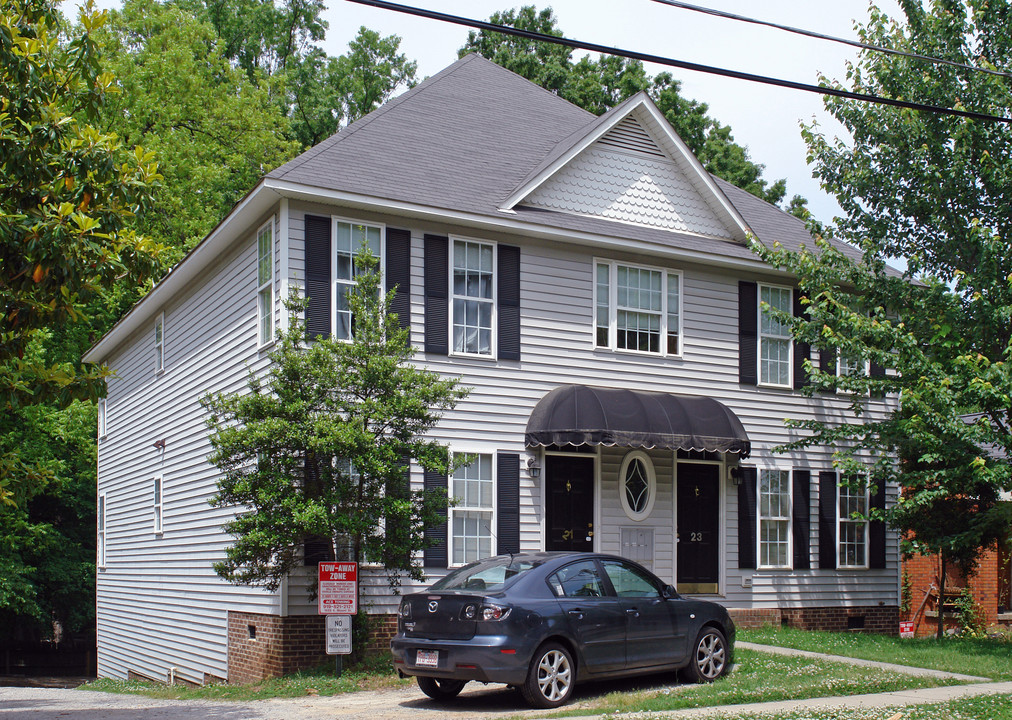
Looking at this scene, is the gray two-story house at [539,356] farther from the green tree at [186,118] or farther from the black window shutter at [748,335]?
the green tree at [186,118]

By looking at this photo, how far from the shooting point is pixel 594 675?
11578mm

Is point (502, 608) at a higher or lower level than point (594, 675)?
higher

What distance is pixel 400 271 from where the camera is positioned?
1633cm

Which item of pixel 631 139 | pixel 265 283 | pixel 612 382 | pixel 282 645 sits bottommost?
pixel 282 645

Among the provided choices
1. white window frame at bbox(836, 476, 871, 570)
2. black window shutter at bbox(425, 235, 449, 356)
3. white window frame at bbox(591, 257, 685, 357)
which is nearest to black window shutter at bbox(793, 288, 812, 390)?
white window frame at bbox(836, 476, 871, 570)

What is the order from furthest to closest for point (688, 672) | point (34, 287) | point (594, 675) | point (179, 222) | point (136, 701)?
point (179, 222)
point (136, 701)
point (688, 672)
point (594, 675)
point (34, 287)

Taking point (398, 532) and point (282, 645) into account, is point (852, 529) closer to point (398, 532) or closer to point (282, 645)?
point (398, 532)

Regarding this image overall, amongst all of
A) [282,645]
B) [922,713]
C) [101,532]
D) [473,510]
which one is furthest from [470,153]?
[101,532]

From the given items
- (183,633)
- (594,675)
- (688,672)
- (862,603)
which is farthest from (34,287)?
(862,603)

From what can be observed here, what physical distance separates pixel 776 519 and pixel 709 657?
7.22 meters

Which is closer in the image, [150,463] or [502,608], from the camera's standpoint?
[502,608]

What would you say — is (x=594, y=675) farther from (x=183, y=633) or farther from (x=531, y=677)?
(x=183, y=633)

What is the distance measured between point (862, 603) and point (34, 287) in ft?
52.1

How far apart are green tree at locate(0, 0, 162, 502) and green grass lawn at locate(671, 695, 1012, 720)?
7.05m
